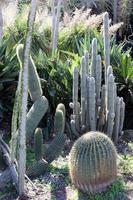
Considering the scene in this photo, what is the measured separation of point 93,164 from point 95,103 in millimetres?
1504

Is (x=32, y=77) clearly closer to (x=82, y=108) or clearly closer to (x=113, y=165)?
(x=82, y=108)

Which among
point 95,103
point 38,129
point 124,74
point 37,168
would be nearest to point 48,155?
point 37,168

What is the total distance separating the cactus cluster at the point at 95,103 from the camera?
5.54m

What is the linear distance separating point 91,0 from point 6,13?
501 cm

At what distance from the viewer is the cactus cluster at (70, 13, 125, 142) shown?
5.54m

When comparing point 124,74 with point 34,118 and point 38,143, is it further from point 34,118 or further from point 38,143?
point 38,143

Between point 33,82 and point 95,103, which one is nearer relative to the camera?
point 33,82

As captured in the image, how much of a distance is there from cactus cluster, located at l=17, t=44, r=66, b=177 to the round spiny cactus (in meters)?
0.39

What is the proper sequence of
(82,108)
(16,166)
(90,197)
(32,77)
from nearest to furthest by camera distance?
(90,197) → (16,166) → (32,77) → (82,108)

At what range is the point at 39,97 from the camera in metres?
5.28

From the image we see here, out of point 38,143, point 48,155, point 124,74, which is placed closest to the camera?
point 38,143

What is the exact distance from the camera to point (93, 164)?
172 inches

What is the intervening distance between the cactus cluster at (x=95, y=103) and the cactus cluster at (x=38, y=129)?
0.46 m

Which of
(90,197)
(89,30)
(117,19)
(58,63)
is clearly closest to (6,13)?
(89,30)
